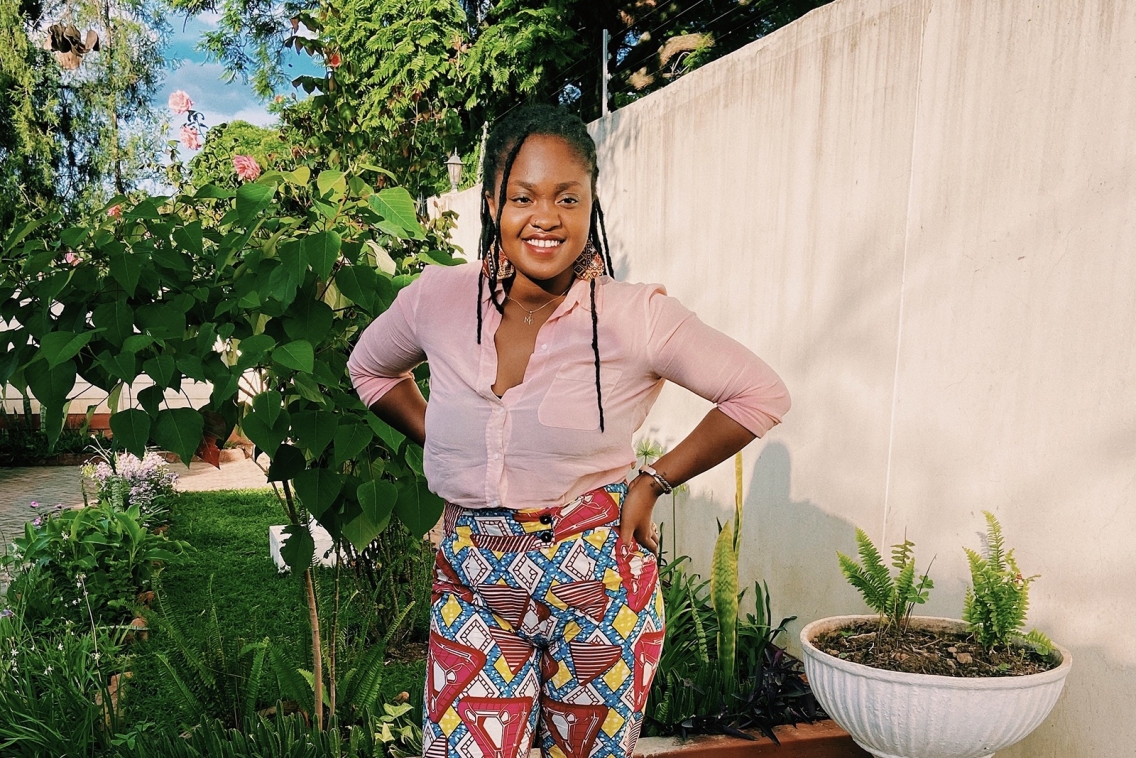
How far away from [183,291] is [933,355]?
215cm

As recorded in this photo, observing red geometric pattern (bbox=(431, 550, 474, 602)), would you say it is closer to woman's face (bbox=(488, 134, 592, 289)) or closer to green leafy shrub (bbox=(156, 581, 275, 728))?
woman's face (bbox=(488, 134, 592, 289))

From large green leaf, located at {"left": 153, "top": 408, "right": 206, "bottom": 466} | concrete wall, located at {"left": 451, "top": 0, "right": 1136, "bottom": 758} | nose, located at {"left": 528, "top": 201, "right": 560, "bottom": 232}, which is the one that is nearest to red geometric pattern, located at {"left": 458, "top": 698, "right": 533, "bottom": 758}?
nose, located at {"left": 528, "top": 201, "right": 560, "bottom": 232}

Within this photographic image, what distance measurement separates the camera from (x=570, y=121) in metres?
1.62

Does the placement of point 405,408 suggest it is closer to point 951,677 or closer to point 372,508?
point 372,508

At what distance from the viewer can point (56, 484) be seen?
9.29 m

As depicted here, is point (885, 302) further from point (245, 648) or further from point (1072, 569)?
point (245, 648)

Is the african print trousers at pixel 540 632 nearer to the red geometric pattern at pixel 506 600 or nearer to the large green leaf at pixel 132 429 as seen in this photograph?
the red geometric pattern at pixel 506 600

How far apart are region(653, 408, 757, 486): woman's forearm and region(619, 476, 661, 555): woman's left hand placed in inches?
1.9

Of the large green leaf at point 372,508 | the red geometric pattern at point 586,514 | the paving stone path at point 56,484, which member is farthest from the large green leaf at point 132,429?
the paving stone path at point 56,484

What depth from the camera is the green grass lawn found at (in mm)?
3359

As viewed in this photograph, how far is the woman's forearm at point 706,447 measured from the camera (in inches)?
64.2

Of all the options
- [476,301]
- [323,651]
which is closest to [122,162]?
[323,651]

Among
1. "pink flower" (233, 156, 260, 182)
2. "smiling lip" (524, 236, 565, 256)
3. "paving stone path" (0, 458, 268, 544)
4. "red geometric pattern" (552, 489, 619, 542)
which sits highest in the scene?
"pink flower" (233, 156, 260, 182)

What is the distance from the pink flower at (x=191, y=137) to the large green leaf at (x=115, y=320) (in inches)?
84.8
